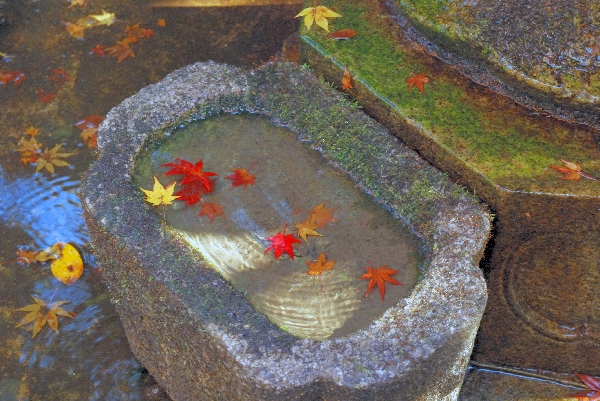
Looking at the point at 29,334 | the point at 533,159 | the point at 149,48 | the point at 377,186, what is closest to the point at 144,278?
the point at 377,186

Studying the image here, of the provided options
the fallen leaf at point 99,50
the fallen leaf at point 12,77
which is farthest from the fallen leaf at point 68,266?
the fallen leaf at point 99,50

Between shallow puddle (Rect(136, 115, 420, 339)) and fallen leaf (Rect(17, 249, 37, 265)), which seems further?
fallen leaf (Rect(17, 249, 37, 265))

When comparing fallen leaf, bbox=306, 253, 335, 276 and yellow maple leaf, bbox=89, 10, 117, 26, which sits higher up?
fallen leaf, bbox=306, 253, 335, 276

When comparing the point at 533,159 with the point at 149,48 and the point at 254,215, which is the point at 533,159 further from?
the point at 149,48

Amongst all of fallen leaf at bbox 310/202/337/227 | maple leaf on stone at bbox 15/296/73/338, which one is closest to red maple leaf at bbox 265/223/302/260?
fallen leaf at bbox 310/202/337/227

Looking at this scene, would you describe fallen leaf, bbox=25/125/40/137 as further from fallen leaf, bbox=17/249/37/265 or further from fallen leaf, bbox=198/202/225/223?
fallen leaf, bbox=198/202/225/223

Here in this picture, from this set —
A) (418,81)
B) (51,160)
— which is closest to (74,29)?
(51,160)
